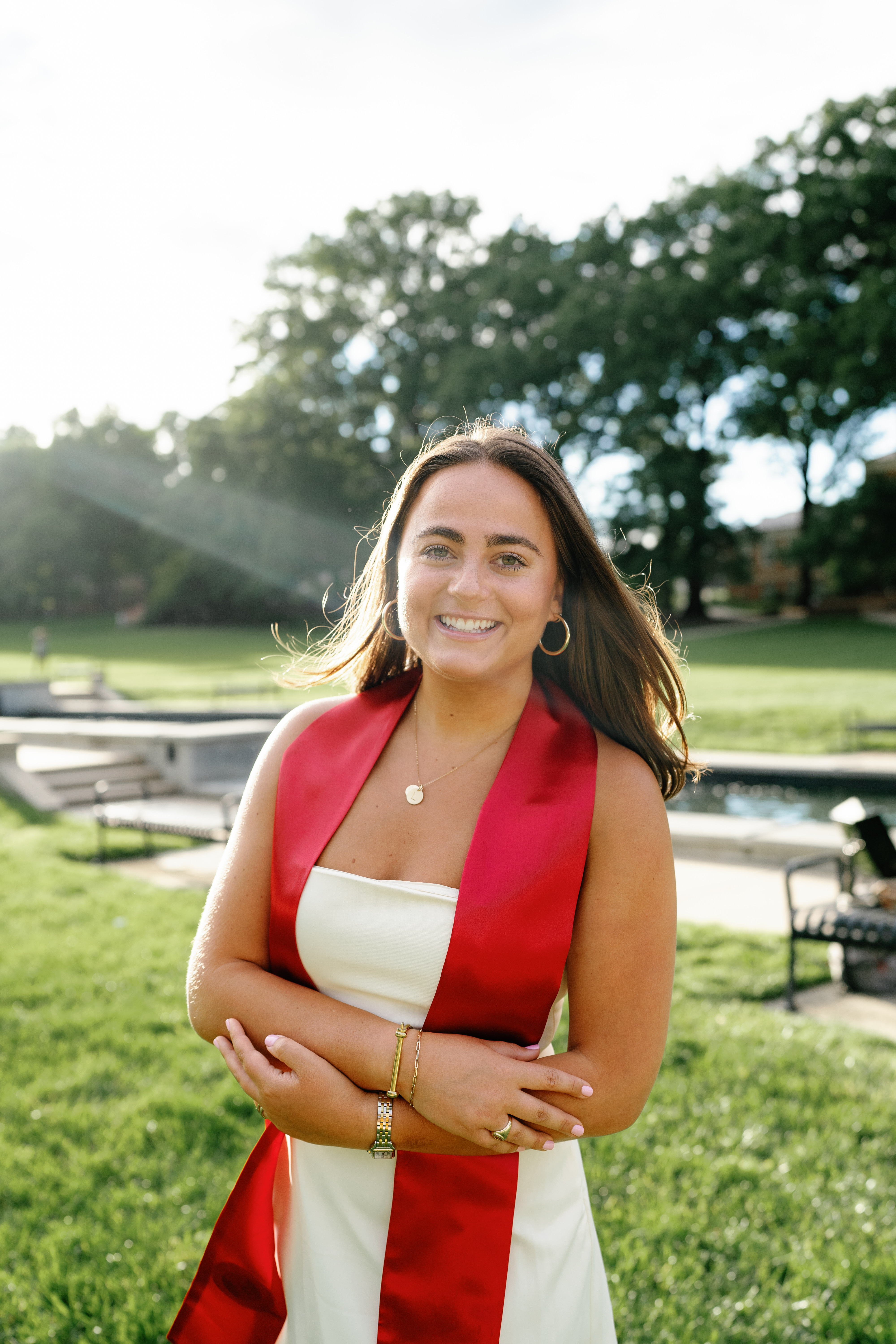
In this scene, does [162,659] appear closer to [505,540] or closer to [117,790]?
[117,790]

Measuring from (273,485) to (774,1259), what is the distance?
1875 inches

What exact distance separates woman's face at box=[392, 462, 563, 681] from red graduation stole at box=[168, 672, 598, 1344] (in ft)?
0.62

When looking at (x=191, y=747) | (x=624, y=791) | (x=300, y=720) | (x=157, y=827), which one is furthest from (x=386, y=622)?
(x=191, y=747)

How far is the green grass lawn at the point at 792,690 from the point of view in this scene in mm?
13992

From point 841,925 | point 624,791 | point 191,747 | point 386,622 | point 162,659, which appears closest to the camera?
point 624,791

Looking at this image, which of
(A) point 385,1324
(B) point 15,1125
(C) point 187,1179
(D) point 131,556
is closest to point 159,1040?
(B) point 15,1125

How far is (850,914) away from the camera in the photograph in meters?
5.05

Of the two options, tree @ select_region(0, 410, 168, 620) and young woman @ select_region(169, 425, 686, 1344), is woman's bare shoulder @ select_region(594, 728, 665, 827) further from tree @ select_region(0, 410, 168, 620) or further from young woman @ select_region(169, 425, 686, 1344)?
tree @ select_region(0, 410, 168, 620)

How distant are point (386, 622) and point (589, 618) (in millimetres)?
450

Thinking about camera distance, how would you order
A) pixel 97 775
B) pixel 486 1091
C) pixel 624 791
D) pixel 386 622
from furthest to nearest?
1. pixel 97 775
2. pixel 386 622
3. pixel 624 791
4. pixel 486 1091

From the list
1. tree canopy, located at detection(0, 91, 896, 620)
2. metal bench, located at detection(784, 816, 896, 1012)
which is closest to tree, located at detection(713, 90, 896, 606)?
tree canopy, located at detection(0, 91, 896, 620)

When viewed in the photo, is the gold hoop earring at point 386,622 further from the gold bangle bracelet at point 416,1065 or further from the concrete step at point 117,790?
the concrete step at point 117,790

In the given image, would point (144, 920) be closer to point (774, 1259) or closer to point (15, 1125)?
point (15, 1125)

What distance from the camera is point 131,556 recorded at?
65.3m
